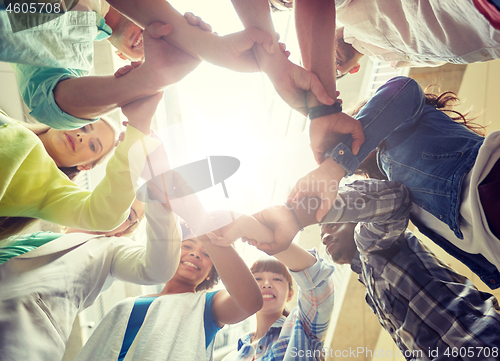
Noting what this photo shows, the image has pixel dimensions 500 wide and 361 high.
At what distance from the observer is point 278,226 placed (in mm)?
593

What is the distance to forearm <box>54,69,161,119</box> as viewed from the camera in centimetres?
47

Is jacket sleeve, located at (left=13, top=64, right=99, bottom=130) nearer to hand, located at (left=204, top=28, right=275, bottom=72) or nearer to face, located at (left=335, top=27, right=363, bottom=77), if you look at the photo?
hand, located at (left=204, top=28, right=275, bottom=72)

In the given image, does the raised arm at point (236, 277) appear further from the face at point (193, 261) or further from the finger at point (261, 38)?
the finger at point (261, 38)

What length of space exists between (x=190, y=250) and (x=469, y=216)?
0.84 metres

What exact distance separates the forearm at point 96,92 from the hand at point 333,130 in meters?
0.34

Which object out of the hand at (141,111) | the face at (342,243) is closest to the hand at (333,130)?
the hand at (141,111)

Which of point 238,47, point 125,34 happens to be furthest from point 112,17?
point 238,47

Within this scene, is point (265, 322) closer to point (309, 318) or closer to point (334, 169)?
point (309, 318)

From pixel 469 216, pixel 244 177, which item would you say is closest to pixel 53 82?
pixel 244 177

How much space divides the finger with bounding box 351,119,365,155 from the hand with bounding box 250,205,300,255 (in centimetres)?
20

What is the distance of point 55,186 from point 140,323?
0.45 metres

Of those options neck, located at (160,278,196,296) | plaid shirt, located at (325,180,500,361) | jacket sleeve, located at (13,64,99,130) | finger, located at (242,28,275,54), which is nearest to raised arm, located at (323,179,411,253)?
plaid shirt, located at (325,180,500,361)

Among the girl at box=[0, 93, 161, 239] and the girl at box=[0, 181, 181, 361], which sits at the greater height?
the girl at box=[0, 93, 161, 239]

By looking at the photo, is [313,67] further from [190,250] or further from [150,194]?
[190,250]
